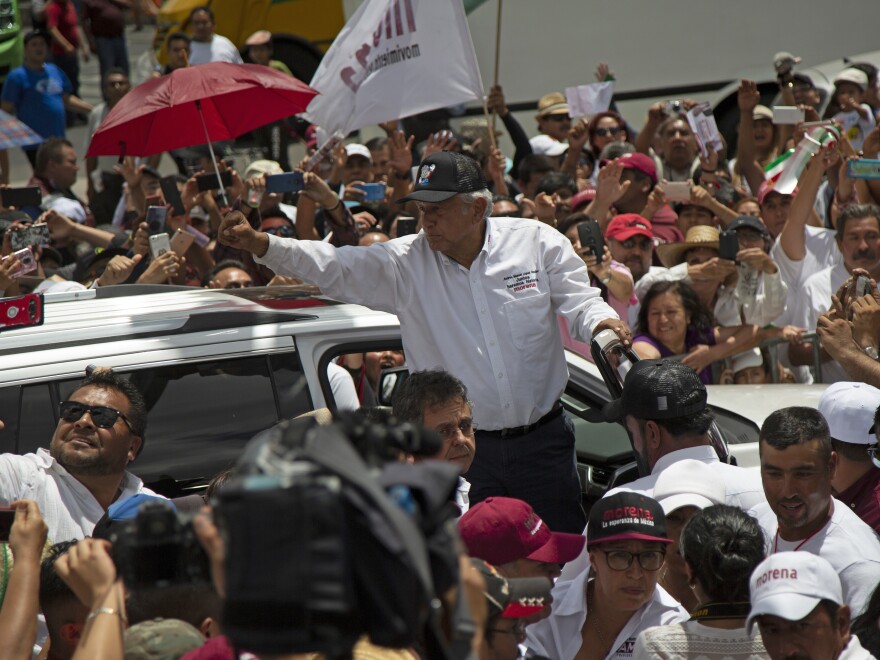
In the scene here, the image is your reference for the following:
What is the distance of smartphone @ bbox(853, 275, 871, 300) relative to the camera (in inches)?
219

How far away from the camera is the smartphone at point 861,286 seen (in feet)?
18.2

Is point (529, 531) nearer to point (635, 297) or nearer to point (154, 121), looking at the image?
point (635, 297)

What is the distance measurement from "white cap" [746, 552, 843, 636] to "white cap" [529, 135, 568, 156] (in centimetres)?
771

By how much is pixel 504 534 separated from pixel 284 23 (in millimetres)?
11923

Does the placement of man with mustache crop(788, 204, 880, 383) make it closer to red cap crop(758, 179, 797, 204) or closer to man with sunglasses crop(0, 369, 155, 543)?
red cap crop(758, 179, 797, 204)

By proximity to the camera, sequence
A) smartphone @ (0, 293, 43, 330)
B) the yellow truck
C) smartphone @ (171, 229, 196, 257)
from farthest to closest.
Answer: the yellow truck → smartphone @ (171, 229, 196, 257) → smartphone @ (0, 293, 43, 330)

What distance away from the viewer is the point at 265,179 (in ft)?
20.4

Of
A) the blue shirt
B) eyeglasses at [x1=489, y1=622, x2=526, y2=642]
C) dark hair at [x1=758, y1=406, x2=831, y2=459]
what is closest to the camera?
eyeglasses at [x1=489, y1=622, x2=526, y2=642]

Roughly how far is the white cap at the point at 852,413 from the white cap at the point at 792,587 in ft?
4.69

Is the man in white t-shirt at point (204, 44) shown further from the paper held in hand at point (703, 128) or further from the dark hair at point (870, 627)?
the dark hair at point (870, 627)

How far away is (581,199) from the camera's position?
829 cm

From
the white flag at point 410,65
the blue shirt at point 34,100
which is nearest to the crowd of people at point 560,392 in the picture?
the white flag at point 410,65

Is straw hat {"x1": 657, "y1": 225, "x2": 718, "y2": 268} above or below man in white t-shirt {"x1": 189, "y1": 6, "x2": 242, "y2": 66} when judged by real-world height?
below

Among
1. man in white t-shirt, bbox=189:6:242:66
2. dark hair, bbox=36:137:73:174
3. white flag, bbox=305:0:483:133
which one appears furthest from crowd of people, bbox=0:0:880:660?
man in white t-shirt, bbox=189:6:242:66
